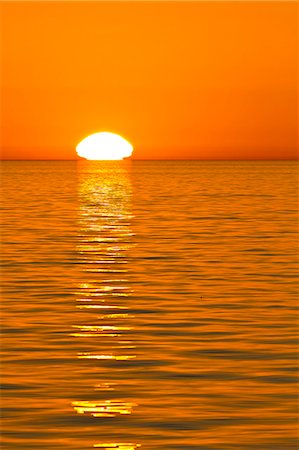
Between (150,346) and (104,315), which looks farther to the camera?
(104,315)

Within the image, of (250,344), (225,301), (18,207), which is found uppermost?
(18,207)

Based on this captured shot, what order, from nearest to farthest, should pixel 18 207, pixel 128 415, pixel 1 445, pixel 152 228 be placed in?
pixel 1 445, pixel 128 415, pixel 152 228, pixel 18 207

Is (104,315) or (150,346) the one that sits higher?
(104,315)

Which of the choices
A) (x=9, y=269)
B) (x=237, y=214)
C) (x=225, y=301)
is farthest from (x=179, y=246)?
(x=237, y=214)

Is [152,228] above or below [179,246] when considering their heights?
above

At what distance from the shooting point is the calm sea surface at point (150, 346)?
12.5 meters

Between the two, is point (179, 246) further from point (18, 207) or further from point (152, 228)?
point (18, 207)

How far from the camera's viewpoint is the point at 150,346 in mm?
17141

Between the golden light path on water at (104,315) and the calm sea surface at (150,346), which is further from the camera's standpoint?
the golden light path on water at (104,315)

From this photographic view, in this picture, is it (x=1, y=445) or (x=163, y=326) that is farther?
(x=163, y=326)

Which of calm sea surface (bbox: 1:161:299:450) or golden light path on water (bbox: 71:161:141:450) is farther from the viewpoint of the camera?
golden light path on water (bbox: 71:161:141:450)

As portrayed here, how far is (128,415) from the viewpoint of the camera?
13.1 m

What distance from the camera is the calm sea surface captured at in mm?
12539

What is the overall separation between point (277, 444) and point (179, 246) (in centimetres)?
2304
